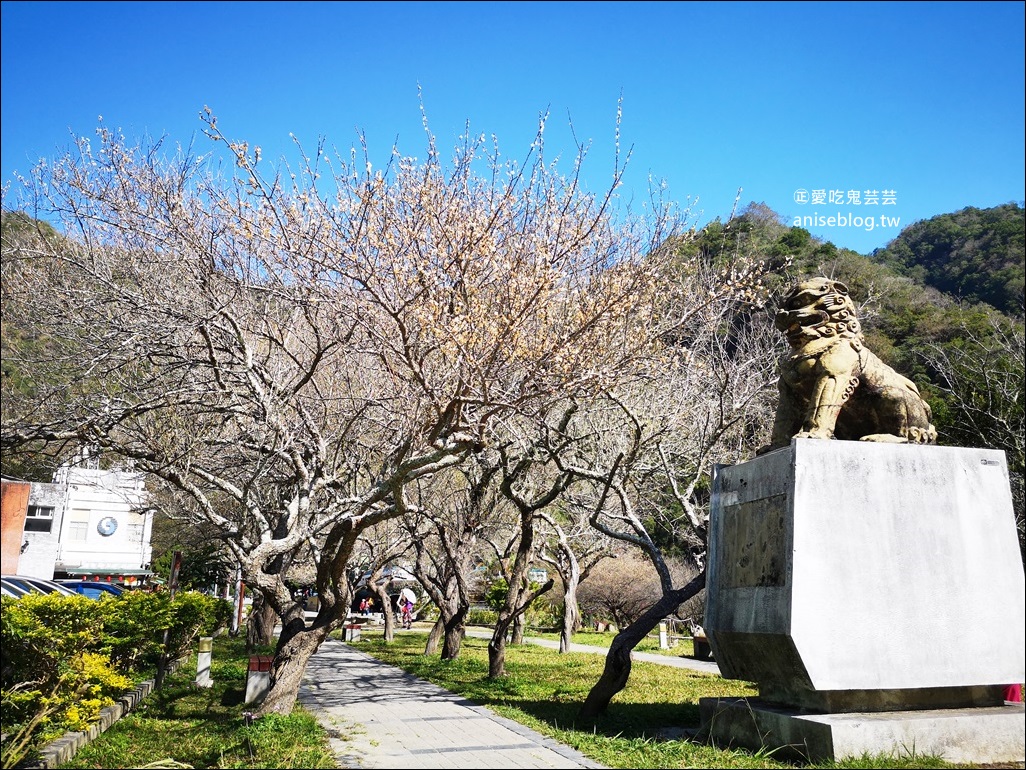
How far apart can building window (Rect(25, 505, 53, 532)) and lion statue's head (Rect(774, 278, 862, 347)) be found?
111 feet

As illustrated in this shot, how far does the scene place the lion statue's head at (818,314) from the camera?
21.2ft

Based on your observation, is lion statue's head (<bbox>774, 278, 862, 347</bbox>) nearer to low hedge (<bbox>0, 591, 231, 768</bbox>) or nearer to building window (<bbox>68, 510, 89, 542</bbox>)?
low hedge (<bbox>0, 591, 231, 768</bbox>)

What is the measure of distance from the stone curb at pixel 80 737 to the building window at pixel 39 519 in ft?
88.9

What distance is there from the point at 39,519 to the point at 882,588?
35.7 metres

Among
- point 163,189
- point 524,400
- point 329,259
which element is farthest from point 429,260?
point 163,189

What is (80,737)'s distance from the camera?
21.6 feet

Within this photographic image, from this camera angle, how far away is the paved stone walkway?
630 cm

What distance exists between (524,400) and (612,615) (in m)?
22.0

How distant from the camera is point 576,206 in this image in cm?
883

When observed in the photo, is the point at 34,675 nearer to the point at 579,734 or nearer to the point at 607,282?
the point at 579,734

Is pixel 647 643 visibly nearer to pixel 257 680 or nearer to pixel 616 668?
pixel 616 668

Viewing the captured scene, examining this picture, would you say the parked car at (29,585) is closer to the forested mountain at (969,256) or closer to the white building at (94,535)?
the white building at (94,535)

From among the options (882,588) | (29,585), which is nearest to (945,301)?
(882,588)

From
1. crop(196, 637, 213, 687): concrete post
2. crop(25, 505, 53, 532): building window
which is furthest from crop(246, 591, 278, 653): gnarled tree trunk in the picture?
crop(25, 505, 53, 532): building window
